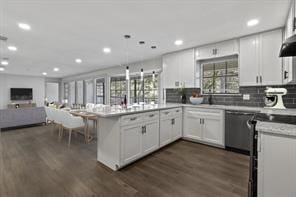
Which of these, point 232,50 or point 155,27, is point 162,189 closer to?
point 155,27

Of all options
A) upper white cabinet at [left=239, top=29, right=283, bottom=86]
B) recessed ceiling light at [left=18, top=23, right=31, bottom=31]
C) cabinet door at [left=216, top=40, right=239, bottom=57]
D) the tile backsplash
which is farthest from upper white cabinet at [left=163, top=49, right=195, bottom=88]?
recessed ceiling light at [left=18, top=23, right=31, bottom=31]

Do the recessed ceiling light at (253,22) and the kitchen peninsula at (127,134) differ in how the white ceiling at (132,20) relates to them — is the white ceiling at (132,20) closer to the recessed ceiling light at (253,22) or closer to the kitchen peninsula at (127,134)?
the recessed ceiling light at (253,22)

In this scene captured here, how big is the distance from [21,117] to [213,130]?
6287 mm

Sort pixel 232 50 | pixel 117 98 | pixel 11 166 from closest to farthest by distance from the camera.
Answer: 1. pixel 11 166
2. pixel 232 50
3. pixel 117 98

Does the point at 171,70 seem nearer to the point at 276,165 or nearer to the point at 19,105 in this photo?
the point at 276,165

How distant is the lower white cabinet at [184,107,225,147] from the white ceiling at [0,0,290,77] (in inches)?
66.7

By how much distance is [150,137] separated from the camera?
293 centimetres

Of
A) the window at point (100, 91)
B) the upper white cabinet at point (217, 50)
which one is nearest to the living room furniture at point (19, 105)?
the window at point (100, 91)

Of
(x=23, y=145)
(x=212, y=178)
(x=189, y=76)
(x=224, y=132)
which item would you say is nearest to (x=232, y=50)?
(x=189, y=76)

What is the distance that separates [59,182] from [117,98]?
4.86 meters

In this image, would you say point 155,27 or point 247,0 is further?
point 155,27

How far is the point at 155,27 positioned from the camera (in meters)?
2.79

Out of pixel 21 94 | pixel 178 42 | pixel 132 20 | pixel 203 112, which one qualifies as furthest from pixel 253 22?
pixel 21 94

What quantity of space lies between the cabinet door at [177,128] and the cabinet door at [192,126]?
0.13 metres
